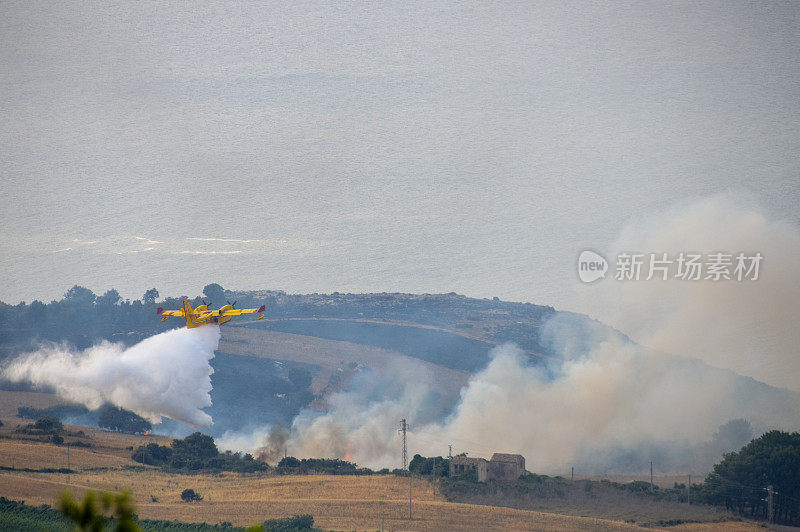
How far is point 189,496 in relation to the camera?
11669 centimetres

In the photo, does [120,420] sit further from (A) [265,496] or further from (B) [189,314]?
(A) [265,496]

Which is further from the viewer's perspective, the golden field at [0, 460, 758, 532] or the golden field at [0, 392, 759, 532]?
the golden field at [0, 392, 759, 532]

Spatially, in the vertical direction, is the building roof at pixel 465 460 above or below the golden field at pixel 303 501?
above

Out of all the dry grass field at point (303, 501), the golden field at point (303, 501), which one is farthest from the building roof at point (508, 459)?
the golden field at point (303, 501)

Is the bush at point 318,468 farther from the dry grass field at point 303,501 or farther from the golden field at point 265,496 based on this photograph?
the dry grass field at point 303,501

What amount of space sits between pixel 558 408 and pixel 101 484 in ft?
300

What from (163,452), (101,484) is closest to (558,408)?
(163,452)

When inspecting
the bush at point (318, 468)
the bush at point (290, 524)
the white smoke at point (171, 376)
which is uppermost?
the white smoke at point (171, 376)

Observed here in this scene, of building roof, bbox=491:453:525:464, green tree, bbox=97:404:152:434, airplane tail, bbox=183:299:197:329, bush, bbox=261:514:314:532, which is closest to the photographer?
bush, bbox=261:514:314:532

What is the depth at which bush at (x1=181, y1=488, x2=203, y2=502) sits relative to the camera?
116 m

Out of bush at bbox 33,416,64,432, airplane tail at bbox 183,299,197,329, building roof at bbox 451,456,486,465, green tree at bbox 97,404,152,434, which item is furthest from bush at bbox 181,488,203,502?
green tree at bbox 97,404,152,434

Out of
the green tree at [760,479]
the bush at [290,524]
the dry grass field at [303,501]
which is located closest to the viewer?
the bush at [290,524]

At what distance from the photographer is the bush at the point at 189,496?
116 metres

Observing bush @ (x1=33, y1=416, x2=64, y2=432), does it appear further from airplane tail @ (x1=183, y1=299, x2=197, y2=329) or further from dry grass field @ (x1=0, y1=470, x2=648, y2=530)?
airplane tail @ (x1=183, y1=299, x2=197, y2=329)
